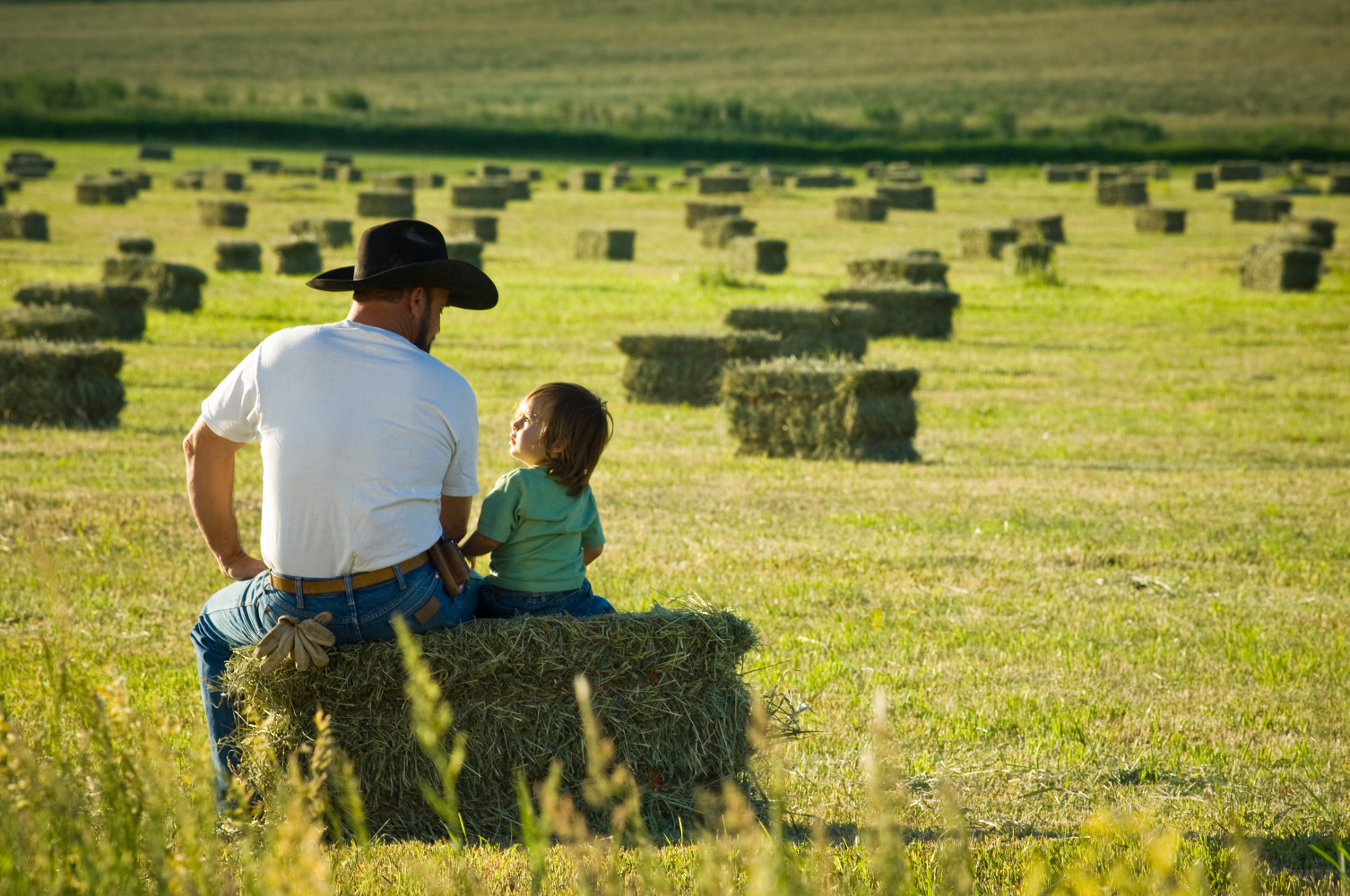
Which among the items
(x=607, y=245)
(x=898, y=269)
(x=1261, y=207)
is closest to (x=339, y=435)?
(x=898, y=269)

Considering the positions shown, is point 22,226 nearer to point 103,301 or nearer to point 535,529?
point 103,301

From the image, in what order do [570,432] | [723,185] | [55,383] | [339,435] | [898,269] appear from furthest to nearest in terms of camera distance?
[723,185] → [898,269] → [55,383] → [570,432] → [339,435]

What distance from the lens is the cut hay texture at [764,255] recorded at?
25453mm

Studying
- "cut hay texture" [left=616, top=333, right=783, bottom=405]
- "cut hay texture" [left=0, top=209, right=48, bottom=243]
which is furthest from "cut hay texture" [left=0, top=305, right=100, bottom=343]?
"cut hay texture" [left=0, top=209, right=48, bottom=243]

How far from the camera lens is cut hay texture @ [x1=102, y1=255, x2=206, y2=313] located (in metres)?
19.2

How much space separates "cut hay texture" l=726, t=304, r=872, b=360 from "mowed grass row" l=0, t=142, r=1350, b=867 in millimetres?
1087

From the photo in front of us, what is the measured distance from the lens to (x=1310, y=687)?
6.28m

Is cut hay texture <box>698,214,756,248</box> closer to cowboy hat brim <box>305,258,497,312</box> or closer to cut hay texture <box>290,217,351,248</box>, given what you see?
cut hay texture <box>290,217,351,248</box>

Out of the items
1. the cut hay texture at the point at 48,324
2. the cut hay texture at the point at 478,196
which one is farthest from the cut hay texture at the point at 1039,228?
the cut hay texture at the point at 48,324

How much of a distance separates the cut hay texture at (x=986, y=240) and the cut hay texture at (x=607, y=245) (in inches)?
284

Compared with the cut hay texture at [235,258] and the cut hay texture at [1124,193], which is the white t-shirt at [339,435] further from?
the cut hay texture at [1124,193]

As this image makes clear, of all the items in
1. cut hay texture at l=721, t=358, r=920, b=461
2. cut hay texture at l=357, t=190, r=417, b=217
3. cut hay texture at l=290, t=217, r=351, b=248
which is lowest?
cut hay texture at l=721, t=358, r=920, b=461

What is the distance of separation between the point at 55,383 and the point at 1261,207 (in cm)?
3288

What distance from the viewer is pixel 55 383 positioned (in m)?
11.9
